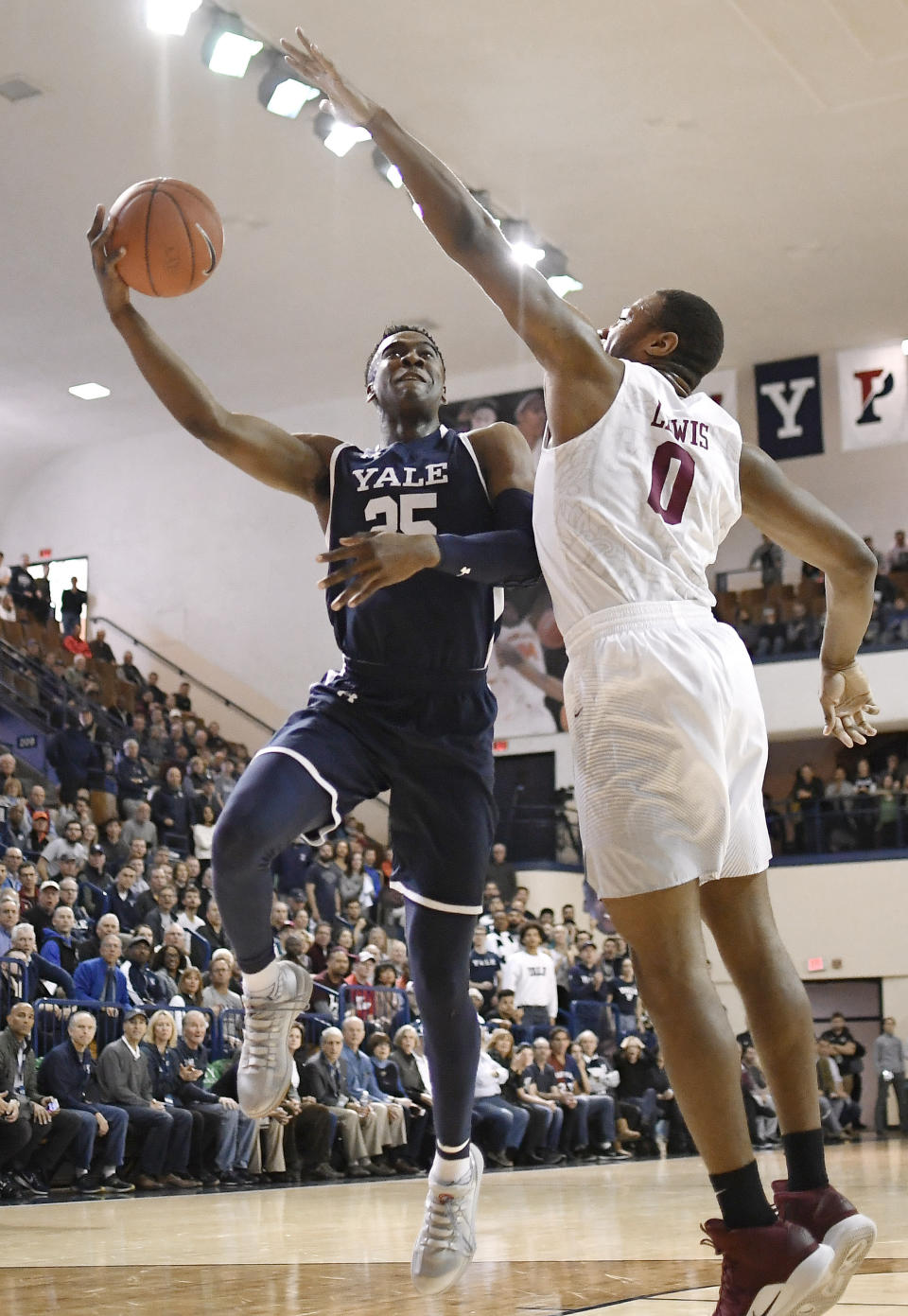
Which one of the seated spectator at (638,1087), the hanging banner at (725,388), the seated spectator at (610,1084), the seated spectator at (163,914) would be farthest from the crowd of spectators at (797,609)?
the seated spectator at (163,914)

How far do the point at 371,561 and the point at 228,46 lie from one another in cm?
1250

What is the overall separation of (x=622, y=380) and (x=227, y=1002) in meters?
8.64

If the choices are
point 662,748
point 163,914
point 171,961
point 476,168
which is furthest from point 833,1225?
point 476,168

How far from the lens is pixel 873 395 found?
20984 millimetres

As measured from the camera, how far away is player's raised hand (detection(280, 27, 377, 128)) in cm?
316

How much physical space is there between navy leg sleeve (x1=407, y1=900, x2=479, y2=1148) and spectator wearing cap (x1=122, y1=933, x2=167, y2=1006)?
692 centimetres

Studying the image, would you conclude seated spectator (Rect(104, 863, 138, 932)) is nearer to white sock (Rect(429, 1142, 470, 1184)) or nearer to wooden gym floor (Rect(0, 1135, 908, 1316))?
wooden gym floor (Rect(0, 1135, 908, 1316))

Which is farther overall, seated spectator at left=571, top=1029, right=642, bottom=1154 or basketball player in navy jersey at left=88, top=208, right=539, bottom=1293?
seated spectator at left=571, top=1029, right=642, bottom=1154

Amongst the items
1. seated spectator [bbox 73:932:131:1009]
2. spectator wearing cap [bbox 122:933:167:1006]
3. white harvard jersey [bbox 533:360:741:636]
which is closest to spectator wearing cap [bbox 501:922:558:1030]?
spectator wearing cap [bbox 122:933:167:1006]

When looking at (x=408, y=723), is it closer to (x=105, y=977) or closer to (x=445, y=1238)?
(x=445, y=1238)

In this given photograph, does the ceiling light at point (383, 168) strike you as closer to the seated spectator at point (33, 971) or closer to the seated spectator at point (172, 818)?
the seated spectator at point (172, 818)

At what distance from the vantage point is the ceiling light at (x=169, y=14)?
13594mm

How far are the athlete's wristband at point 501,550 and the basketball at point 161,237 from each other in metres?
1.02

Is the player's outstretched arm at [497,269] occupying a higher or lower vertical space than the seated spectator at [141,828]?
lower
